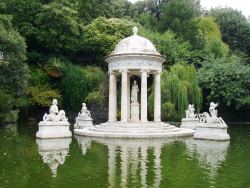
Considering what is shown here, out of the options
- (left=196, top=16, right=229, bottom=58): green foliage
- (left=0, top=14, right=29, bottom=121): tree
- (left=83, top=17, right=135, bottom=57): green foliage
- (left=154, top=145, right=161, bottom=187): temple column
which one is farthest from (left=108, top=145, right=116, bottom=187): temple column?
(left=196, top=16, right=229, bottom=58): green foliage

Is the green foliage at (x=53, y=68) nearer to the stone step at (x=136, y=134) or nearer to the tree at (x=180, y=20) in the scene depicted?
the tree at (x=180, y=20)

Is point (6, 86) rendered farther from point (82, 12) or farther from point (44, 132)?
→ point (82, 12)

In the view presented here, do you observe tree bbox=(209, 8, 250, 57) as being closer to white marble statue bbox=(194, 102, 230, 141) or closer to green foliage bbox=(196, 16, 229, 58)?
green foliage bbox=(196, 16, 229, 58)

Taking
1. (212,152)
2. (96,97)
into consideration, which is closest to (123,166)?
(212,152)

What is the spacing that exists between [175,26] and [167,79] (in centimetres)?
1787

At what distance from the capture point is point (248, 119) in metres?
48.6

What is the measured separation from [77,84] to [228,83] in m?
15.9

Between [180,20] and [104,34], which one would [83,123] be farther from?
[180,20]

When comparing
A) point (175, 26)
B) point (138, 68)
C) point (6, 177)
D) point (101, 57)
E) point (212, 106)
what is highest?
point (175, 26)

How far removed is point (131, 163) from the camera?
14.1m

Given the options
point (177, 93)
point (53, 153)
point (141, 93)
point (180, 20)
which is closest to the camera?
point (53, 153)

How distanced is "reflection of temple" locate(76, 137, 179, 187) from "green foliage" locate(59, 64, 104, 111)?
2317cm

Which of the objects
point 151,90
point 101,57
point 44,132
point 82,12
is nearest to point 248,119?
point 151,90

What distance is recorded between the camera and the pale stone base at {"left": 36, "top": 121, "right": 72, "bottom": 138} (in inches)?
930
